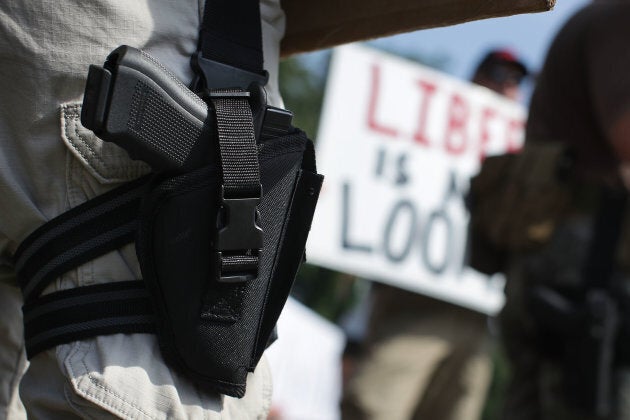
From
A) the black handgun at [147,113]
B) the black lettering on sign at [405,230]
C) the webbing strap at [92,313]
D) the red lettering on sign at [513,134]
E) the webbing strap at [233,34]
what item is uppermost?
the webbing strap at [233,34]

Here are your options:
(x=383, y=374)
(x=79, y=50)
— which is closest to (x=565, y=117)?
(x=383, y=374)

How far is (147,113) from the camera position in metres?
0.83

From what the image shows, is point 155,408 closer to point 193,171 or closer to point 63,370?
point 63,370

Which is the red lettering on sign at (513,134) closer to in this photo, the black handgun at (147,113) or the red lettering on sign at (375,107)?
the red lettering on sign at (375,107)

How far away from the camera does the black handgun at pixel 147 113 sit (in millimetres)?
796

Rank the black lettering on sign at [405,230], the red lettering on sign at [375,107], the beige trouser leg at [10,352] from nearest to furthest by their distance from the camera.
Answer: the beige trouser leg at [10,352] → the black lettering on sign at [405,230] → the red lettering on sign at [375,107]

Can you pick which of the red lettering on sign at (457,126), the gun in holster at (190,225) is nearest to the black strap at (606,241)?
the gun in holster at (190,225)

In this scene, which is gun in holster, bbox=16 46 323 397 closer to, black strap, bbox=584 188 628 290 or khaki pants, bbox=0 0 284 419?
khaki pants, bbox=0 0 284 419

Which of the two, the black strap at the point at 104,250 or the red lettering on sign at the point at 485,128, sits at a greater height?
the black strap at the point at 104,250

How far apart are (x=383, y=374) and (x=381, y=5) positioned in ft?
5.59

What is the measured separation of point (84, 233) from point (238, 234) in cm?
17

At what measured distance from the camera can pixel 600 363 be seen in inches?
73.1

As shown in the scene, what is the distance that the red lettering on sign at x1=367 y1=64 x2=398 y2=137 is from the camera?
3.71 meters

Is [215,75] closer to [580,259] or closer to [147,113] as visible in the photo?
[147,113]
